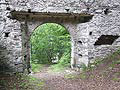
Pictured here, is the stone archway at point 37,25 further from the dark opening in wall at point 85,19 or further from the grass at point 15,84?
the grass at point 15,84

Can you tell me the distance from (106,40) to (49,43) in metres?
4.77

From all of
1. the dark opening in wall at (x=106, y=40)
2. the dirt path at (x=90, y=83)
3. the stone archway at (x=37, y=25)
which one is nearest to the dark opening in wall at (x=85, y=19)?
the stone archway at (x=37, y=25)

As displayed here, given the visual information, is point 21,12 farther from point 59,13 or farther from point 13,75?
point 13,75

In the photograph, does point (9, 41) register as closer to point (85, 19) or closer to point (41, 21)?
point (41, 21)

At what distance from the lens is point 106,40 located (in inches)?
293

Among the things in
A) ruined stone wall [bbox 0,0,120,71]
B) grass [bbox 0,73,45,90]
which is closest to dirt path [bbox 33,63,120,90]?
grass [bbox 0,73,45,90]

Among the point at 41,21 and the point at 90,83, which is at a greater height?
the point at 41,21

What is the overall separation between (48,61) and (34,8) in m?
6.15

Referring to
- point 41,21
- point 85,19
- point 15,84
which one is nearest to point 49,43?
point 41,21

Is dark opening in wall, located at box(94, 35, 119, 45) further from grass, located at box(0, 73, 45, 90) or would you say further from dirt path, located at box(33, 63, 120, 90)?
grass, located at box(0, 73, 45, 90)

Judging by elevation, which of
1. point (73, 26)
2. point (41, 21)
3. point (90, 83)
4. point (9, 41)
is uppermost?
point (41, 21)

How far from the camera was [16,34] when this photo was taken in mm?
6309

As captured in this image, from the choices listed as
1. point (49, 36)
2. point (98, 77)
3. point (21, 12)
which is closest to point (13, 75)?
point (21, 12)

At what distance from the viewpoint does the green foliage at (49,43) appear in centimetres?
1099
